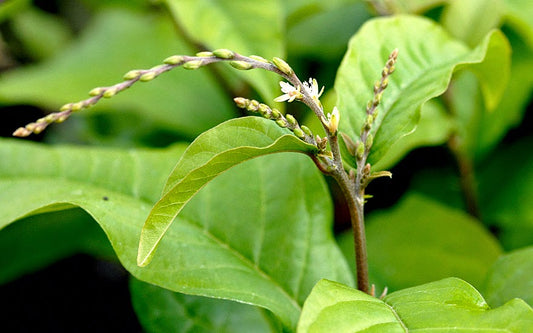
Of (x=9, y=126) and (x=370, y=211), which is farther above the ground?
(x=370, y=211)

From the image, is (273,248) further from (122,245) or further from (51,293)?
(51,293)

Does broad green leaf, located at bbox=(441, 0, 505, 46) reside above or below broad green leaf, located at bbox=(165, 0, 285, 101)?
above

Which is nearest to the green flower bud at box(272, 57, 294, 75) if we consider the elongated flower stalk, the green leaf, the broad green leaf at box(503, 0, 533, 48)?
the elongated flower stalk

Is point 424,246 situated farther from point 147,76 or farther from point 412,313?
point 147,76

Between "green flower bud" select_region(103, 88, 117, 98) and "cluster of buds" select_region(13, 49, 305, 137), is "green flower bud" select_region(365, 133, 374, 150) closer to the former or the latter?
"cluster of buds" select_region(13, 49, 305, 137)

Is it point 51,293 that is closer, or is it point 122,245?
point 122,245

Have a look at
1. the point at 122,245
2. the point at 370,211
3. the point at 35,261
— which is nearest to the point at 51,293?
the point at 35,261

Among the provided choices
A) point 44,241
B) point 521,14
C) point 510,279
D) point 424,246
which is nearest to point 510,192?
point 424,246
